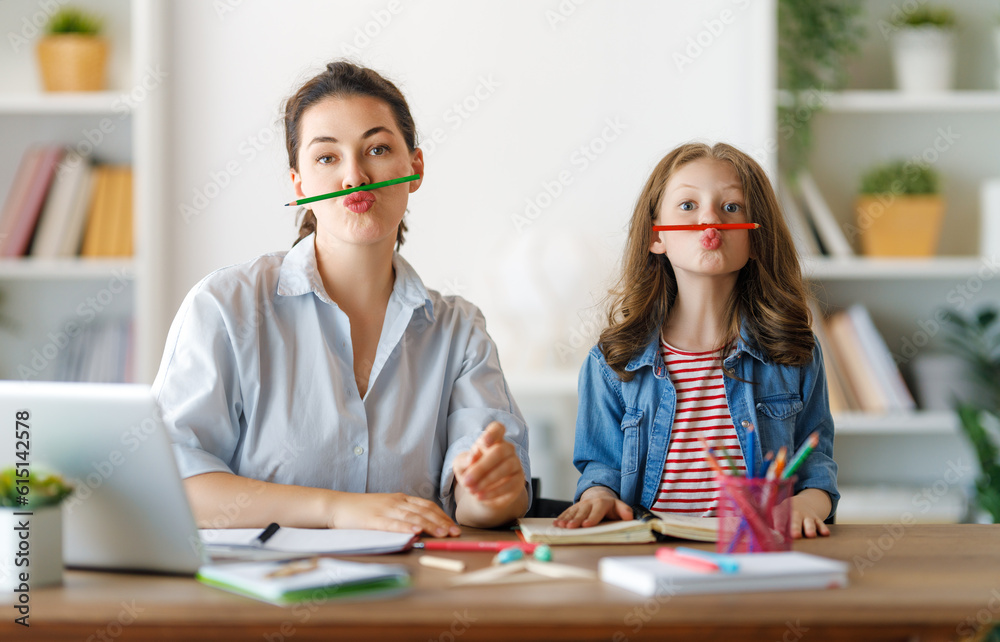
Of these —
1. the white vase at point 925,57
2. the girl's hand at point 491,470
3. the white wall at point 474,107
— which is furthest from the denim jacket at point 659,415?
the white vase at point 925,57

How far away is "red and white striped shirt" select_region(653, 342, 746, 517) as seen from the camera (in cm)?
156

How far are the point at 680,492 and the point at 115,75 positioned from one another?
2.19m

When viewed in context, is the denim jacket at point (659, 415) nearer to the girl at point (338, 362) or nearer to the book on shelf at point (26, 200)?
the girl at point (338, 362)

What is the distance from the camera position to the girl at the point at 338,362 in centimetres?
139

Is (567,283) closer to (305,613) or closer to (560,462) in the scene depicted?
(560,462)

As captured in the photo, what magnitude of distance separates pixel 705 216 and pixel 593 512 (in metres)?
0.58

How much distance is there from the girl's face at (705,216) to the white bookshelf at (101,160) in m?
1.68

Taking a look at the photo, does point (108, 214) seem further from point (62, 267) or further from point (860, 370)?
point (860, 370)

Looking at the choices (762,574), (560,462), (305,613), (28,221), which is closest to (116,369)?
(28,221)

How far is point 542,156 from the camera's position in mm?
2818

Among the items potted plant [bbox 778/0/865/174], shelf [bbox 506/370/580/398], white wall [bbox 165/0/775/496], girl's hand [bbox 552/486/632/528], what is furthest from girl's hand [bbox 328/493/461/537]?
potted plant [bbox 778/0/865/174]

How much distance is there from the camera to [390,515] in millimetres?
1230

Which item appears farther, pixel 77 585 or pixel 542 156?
pixel 542 156

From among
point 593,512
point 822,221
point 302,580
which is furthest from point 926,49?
point 302,580
